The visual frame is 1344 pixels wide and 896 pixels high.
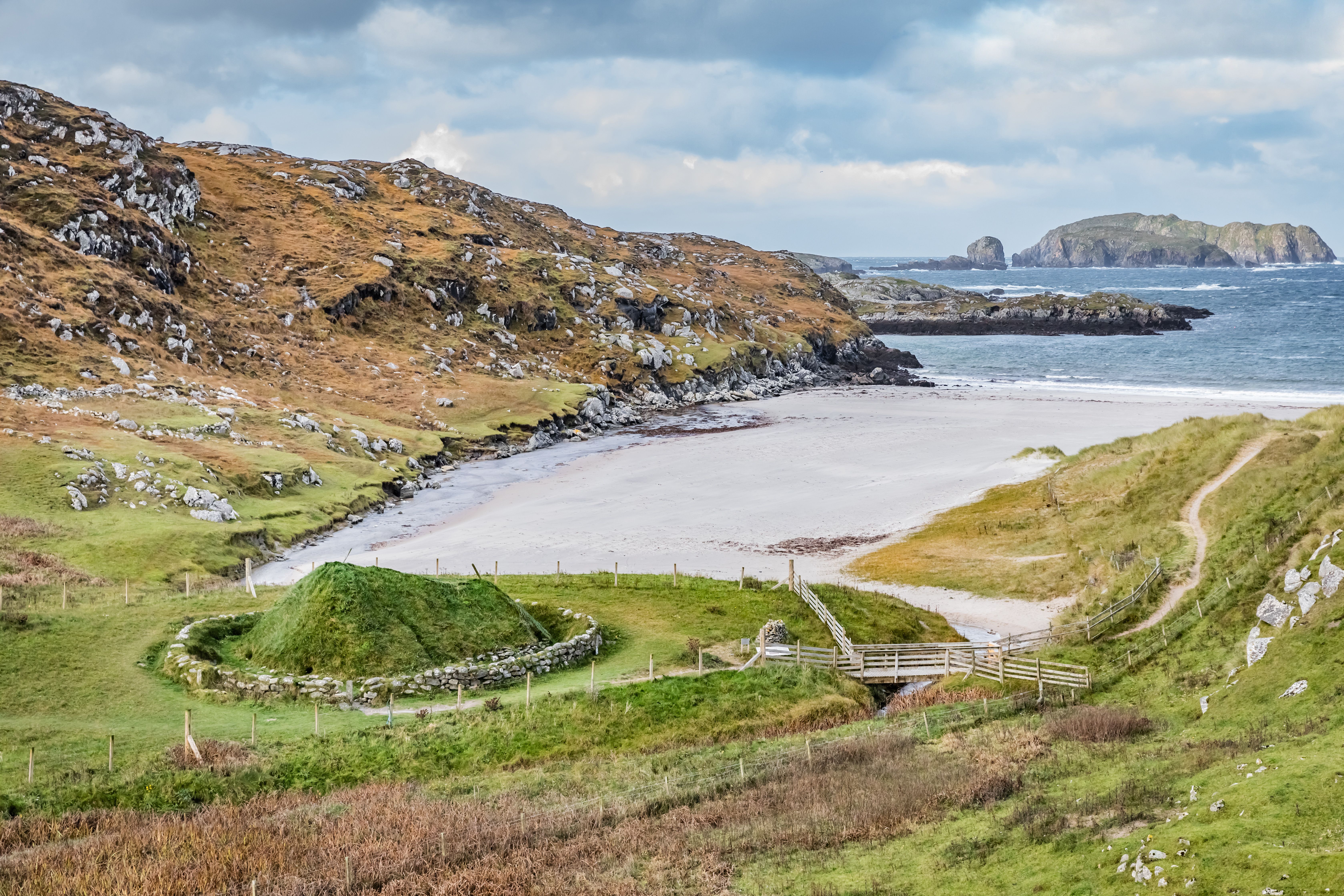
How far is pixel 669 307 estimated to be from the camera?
165875 mm

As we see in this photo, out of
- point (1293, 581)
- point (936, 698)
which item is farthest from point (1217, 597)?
point (936, 698)

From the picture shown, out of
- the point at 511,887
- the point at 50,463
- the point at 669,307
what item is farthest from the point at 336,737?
the point at 669,307

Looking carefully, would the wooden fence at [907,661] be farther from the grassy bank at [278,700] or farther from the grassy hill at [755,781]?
the grassy bank at [278,700]

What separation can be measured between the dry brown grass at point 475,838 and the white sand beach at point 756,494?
2336 centimetres

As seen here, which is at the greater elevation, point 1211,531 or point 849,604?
point 1211,531

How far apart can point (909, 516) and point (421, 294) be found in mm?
91249

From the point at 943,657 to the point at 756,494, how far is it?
41255 mm

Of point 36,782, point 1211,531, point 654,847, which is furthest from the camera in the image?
point 1211,531

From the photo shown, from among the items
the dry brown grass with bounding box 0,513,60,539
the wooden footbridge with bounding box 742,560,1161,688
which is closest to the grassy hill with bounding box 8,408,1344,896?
the wooden footbridge with bounding box 742,560,1161,688

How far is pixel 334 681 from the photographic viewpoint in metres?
34.0

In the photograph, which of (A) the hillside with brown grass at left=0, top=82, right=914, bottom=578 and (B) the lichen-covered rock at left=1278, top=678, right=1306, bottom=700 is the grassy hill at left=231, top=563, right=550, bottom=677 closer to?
(A) the hillside with brown grass at left=0, top=82, right=914, bottom=578

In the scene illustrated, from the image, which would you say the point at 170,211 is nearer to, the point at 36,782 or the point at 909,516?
the point at 909,516

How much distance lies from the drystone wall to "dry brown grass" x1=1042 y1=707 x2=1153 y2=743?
1899cm

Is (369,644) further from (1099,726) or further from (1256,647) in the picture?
(1256,647)
